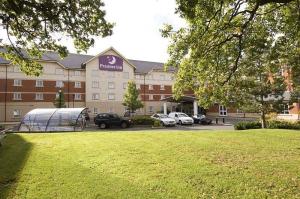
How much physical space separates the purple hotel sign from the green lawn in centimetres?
4419

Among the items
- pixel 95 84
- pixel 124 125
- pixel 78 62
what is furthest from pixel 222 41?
pixel 78 62

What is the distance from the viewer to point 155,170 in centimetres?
915

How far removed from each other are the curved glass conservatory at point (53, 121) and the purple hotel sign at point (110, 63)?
89.4 feet

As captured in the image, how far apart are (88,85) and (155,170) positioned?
158 ft

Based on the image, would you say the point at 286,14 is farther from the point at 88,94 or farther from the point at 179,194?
the point at 88,94

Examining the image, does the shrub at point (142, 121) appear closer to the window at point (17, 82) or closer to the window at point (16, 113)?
the window at point (16, 113)

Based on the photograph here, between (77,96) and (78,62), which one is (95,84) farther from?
(78,62)

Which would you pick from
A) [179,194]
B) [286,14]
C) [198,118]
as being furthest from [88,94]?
[179,194]

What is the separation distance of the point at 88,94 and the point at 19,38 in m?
42.7

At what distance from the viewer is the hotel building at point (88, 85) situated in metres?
49.0

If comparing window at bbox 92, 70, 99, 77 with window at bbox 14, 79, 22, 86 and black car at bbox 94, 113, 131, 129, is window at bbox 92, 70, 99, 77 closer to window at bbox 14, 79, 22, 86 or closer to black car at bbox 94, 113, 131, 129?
window at bbox 14, 79, 22, 86

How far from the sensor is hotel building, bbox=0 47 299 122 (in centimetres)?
4903

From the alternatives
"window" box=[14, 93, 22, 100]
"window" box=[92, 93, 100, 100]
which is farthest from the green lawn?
"window" box=[92, 93, 100, 100]

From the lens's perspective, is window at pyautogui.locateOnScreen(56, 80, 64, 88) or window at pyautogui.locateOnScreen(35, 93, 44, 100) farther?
window at pyautogui.locateOnScreen(56, 80, 64, 88)
